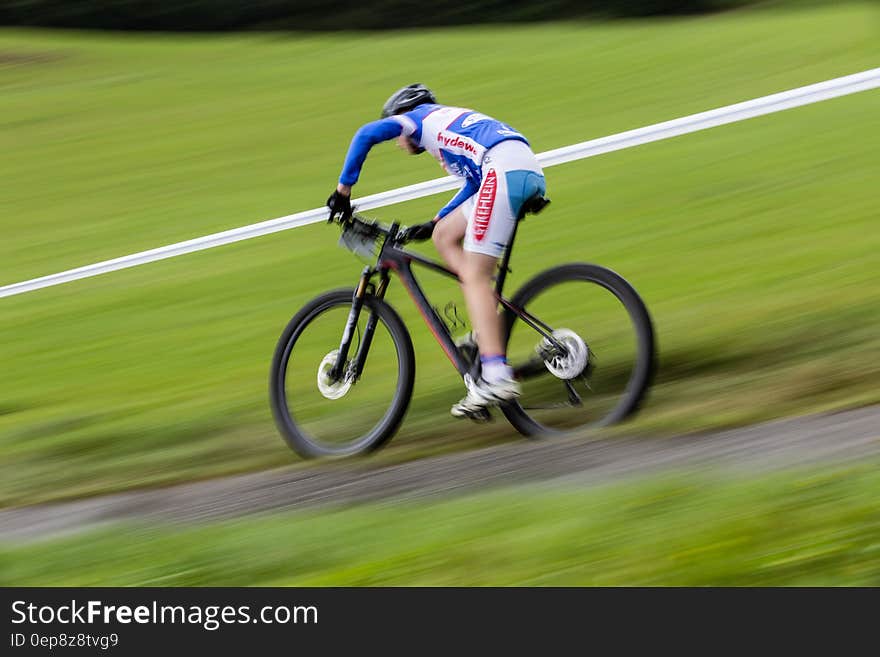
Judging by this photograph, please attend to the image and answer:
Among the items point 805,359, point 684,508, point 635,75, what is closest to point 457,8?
point 635,75

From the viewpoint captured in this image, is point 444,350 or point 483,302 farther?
point 444,350

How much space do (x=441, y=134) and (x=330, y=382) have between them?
1.32m

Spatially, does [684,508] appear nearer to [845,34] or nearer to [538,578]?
[538,578]

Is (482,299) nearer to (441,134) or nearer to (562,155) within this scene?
(441,134)

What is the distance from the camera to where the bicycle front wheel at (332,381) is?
601 cm

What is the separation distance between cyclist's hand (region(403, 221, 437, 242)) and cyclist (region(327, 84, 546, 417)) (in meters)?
0.23

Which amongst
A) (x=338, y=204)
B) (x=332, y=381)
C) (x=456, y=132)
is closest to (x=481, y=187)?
(x=456, y=132)

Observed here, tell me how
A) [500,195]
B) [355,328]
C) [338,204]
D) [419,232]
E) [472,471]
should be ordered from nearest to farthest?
[472,471] < [500,195] < [338,204] < [419,232] < [355,328]

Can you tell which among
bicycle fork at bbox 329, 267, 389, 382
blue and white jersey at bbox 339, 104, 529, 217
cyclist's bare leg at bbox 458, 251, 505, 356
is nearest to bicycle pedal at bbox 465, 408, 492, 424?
cyclist's bare leg at bbox 458, 251, 505, 356

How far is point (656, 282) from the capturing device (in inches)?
351

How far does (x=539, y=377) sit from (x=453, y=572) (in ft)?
5.71

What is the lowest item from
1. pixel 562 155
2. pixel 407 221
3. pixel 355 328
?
pixel 355 328

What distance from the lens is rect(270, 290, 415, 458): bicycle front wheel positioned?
237 inches

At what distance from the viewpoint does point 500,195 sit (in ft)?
18.6
